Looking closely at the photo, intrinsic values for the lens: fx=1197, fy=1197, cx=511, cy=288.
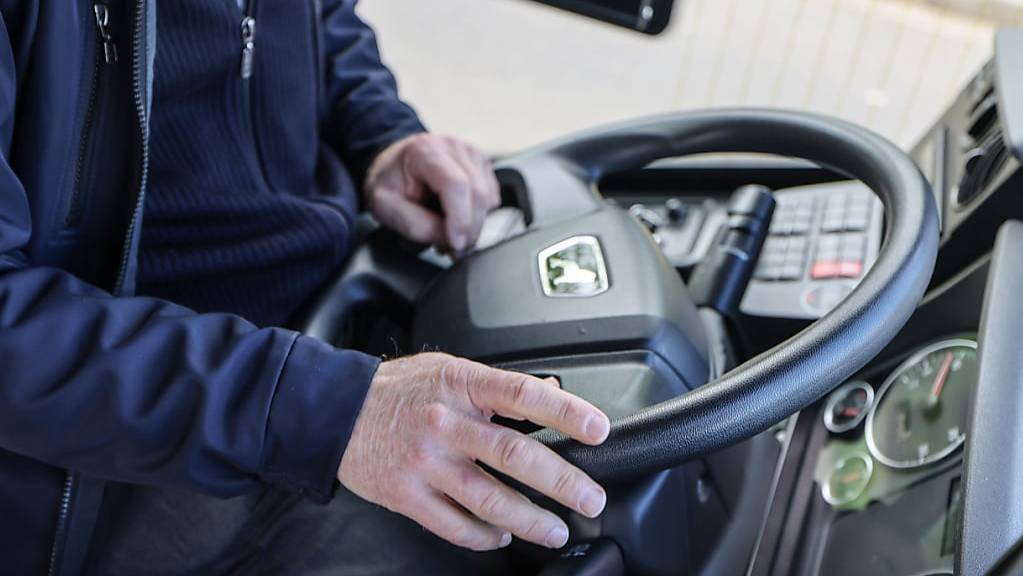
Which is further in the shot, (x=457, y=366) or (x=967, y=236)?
(x=967, y=236)

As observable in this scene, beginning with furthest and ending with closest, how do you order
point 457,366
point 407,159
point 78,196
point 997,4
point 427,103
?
point 427,103
point 997,4
point 407,159
point 78,196
point 457,366

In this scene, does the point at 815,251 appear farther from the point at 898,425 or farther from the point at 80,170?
the point at 80,170

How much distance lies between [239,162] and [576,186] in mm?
274

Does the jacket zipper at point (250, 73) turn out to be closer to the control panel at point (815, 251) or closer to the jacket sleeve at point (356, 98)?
the jacket sleeve at point (356, 98)

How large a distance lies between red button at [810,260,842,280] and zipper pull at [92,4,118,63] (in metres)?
0.61

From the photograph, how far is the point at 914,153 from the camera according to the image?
3.93 feet

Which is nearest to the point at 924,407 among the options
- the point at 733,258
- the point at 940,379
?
the point at 940,379

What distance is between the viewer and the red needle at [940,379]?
0.86 m

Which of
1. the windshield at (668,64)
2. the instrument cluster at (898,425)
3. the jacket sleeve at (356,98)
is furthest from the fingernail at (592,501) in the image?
the windshield at (668,64)

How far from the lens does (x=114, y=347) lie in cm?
70

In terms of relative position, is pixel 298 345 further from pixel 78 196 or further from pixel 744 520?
pixel 744 520

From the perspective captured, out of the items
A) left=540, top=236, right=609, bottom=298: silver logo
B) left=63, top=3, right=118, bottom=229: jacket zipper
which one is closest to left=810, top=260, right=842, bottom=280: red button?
left=540, top=236, right=609, bottom=298: silver logo

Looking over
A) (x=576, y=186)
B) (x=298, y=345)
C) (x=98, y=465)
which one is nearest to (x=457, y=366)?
(x=298, y=345)

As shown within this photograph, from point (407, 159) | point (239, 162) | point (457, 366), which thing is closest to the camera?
A: point (457, 366)
